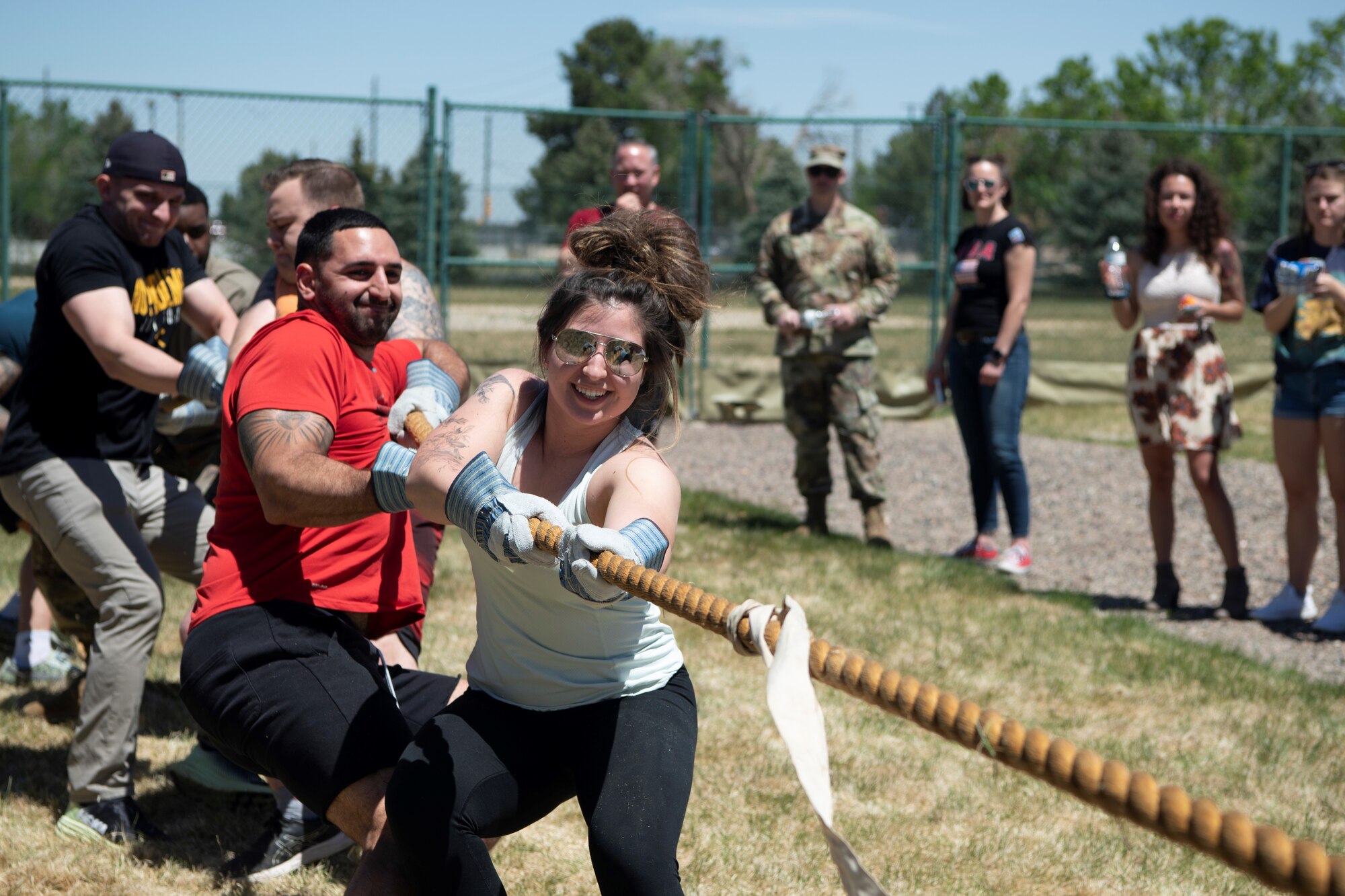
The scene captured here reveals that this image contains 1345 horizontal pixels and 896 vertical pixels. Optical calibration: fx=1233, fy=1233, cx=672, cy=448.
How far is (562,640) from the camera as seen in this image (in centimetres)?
256

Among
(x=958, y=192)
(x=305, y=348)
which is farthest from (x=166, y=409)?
(x=958, y=192)

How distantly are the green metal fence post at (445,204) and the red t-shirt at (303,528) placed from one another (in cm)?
806

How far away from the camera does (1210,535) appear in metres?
8.02

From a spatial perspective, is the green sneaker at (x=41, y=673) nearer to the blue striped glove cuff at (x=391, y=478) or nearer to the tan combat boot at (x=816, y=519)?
the blue striped glove cuff at (x=391, y=478)

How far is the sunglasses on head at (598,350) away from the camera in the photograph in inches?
102

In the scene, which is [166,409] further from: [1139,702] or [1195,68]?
[1195,68]

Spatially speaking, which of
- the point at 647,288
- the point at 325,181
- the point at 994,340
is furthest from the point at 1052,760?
the point at 994,340

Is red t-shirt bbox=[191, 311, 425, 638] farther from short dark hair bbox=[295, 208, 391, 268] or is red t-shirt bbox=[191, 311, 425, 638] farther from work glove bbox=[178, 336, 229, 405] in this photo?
work glove bbox=[178, 336, 229, 405]

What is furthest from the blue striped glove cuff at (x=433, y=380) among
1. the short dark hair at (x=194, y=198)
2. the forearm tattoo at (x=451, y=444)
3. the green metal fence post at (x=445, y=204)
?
the green metal fence post at (x=445, y=204)

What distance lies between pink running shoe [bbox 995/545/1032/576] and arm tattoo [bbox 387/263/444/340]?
3.89 m

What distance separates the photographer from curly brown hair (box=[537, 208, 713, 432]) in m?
2.68

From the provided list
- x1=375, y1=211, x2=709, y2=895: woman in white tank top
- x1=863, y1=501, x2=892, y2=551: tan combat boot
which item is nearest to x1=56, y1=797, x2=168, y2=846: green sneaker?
x1=375, y1=211, x2=709, y2=895: woman in white tank top

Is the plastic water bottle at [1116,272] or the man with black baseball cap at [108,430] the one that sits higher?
the plastic water bottle at [1116,272]

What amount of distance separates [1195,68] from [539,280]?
78.1m
